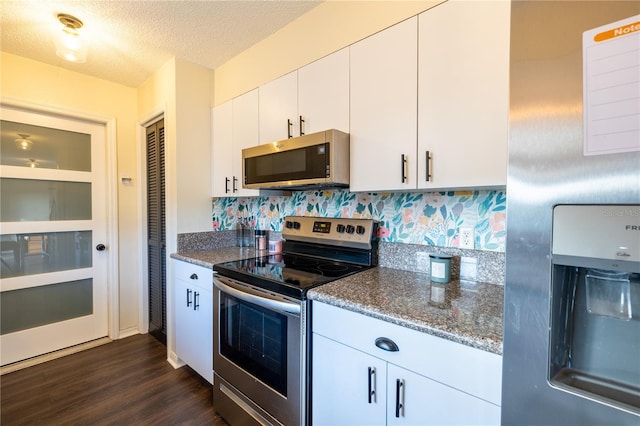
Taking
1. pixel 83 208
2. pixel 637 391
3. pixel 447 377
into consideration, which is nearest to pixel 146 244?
pixel 83 208

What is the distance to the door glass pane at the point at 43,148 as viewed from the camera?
229cm

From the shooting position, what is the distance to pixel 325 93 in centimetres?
162

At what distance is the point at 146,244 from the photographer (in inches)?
115

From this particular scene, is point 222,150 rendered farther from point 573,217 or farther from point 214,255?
point 573,217

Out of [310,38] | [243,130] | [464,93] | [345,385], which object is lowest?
[345,385]

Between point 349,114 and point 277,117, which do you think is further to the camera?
point 277,117

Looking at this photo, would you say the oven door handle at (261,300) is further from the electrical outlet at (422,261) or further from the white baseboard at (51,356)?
the white baseboard at (51,356)

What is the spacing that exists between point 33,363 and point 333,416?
8.79 feet

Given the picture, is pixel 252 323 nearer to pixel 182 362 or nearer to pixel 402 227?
pixel 402 227

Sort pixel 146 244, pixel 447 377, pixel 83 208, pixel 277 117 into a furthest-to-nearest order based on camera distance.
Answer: pixel 146 244, pixel 83 208, pixel 277 117, pixel 447 377

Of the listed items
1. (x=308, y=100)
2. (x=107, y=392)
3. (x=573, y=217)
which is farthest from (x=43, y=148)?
(x=573, y=217)

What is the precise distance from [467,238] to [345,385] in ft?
2.96

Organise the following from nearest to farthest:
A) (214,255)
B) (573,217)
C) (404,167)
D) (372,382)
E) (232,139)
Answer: (573,217), (372,382), (404,167), (214,255), (232,139)

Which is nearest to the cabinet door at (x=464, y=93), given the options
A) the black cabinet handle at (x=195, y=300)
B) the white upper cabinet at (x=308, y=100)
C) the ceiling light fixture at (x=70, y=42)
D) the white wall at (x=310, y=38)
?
the white wall at (x=310, y=38)
